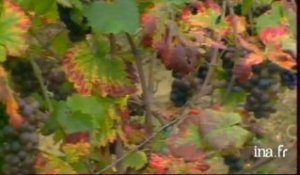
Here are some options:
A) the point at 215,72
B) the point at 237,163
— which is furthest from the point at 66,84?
the point at 237,163

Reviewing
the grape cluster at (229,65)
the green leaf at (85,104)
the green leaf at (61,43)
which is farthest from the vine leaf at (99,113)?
the grape cluster at (229,65)

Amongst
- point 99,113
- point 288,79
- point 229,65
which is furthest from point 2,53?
point 288,79

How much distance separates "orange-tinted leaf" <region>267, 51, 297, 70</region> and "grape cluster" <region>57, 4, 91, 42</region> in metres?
0.29

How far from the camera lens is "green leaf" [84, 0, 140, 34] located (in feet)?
4.03

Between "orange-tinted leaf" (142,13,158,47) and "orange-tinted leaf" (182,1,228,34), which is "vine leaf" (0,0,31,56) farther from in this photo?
"orange-tinted leaf" (182,1,228,34)

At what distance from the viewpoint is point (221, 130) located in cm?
124

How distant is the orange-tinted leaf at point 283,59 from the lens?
4.18 ft

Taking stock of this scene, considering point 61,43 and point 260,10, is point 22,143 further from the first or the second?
point 260,10

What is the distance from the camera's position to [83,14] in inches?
51.4

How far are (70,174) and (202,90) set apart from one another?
345 millimetres

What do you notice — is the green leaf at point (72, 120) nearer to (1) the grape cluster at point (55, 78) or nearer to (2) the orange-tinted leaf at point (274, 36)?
(1) the grape cluster at point (55, 78)

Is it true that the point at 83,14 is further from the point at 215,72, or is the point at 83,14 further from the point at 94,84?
the point at 215,72

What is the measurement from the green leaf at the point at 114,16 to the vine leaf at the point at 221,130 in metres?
0.16

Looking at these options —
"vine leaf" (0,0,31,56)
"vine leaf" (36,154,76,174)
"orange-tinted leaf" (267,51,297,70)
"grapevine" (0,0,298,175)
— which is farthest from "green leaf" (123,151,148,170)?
"vine leaf" (0,0,31,56)
